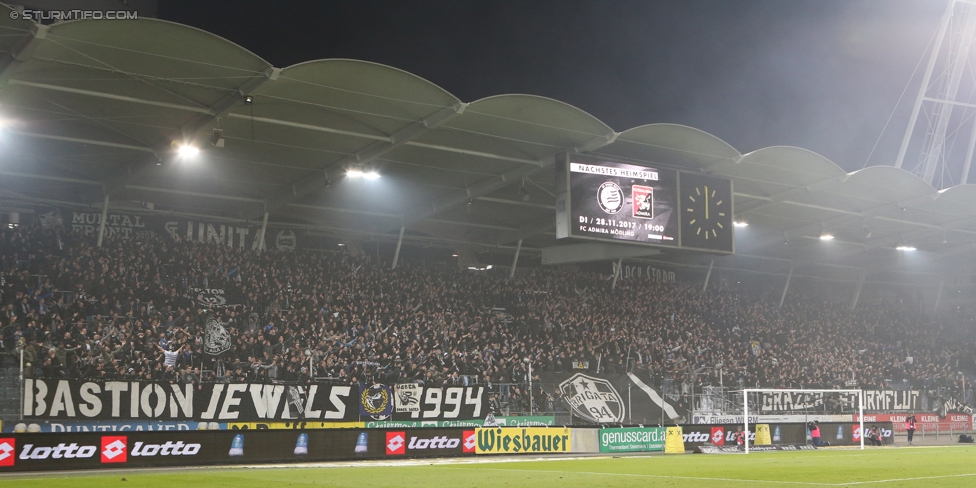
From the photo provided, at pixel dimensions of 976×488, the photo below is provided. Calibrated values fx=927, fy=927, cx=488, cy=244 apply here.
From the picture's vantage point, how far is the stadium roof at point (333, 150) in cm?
2334

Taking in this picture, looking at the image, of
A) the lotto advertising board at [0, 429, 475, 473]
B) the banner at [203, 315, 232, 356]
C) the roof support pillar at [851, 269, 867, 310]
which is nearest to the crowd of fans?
the banner at [203, 315, 232, 356]

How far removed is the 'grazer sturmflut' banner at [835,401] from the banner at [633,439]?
9.15 m

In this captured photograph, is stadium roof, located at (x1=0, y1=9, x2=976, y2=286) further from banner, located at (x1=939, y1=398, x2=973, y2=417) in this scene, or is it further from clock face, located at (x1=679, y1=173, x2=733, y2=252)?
banner, located at (x1=939, y1=398, x2=973, y2=417)

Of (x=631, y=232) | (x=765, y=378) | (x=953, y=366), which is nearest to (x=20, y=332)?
(x=631, y=232)

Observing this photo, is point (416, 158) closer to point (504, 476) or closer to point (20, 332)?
point (20, 332)

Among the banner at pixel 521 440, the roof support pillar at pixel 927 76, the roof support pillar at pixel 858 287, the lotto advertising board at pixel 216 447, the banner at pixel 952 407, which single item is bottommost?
the banner at pixel 952 407

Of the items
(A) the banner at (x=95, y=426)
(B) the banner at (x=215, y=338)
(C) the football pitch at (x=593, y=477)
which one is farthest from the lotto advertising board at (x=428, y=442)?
(B) the banner at (x=215, y=338)

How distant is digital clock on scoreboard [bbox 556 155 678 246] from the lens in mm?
27812

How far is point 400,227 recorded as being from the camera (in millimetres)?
40562

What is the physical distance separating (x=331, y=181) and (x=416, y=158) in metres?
3.26

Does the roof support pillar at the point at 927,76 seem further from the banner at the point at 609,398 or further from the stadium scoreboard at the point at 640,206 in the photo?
the stadium scoreboard at the point at 640,206

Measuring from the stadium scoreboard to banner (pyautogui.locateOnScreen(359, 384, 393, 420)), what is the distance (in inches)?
300

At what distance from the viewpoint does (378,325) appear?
3453cm

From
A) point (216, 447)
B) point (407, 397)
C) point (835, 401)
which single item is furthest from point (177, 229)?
point (835, 401)
